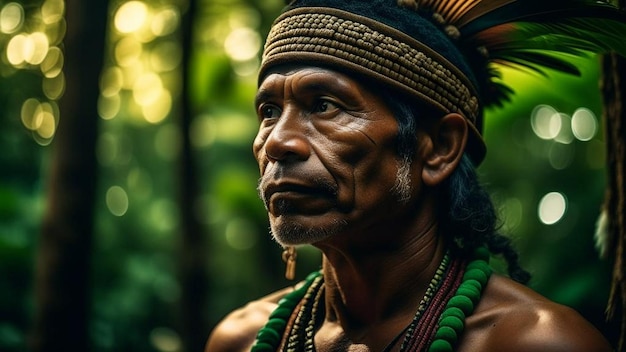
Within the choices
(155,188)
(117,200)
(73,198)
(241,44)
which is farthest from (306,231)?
(155,188)

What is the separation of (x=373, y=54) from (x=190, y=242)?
428 cm

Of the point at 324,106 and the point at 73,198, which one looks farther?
Answer: the point at 73,198

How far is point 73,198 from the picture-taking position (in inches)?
194

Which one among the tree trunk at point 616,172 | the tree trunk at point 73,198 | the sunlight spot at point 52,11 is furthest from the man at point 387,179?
the sunlight spot at point 52,11

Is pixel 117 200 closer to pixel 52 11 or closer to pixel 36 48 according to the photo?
pixel 36 48

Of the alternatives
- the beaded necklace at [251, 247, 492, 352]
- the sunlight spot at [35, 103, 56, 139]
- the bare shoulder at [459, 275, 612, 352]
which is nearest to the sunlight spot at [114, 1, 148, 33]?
the sunlight spot at [35, 103, 56, 139]

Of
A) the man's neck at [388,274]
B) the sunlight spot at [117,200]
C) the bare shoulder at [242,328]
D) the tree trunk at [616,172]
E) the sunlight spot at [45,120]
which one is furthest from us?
the sunlight spot at [117,200]

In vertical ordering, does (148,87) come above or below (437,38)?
below

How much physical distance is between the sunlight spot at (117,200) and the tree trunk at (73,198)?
823 centimetres

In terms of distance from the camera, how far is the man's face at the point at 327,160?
304 centimetres

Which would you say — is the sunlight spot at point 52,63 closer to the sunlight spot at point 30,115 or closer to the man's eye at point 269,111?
the sunlight spot at point 30,115

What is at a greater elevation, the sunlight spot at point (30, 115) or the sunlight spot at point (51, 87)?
the sunlight spot at point (51, 87)

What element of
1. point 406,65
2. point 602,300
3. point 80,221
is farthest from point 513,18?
point 80,221

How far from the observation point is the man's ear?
10.7 ft
